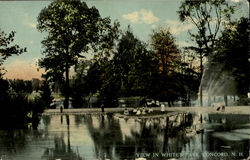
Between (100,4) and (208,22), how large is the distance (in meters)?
15.8

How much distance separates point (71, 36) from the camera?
32281mm

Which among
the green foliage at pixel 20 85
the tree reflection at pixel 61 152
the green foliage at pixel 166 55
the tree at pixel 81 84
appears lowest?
the tree reflection at pixel 61 152

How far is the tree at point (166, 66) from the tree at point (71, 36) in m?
7.03

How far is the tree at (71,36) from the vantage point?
3073 cm

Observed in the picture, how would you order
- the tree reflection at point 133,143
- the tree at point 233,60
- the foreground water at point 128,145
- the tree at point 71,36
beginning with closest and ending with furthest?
the foreground water at point 128,145
the tree reflection at point 133,143
the tree at point 233,60
the tree at point 71,36

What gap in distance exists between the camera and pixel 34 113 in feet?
79.9

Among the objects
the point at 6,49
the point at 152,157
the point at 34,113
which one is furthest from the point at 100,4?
the point at 34,113

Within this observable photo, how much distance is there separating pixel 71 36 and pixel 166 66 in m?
14.2

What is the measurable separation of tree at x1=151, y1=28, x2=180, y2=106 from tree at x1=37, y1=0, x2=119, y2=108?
703 centimetres

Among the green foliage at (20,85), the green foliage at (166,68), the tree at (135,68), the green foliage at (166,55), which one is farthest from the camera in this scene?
the green foliage at (166,55)

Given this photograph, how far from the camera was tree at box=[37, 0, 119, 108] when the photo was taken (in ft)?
101

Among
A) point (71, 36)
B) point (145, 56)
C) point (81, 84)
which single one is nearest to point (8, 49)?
point (71, 36)

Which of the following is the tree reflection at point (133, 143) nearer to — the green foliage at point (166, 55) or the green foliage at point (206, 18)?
the green foliage at point (206, 18)

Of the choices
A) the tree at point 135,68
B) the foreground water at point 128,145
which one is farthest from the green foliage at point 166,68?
the foreground water at point 128,145
